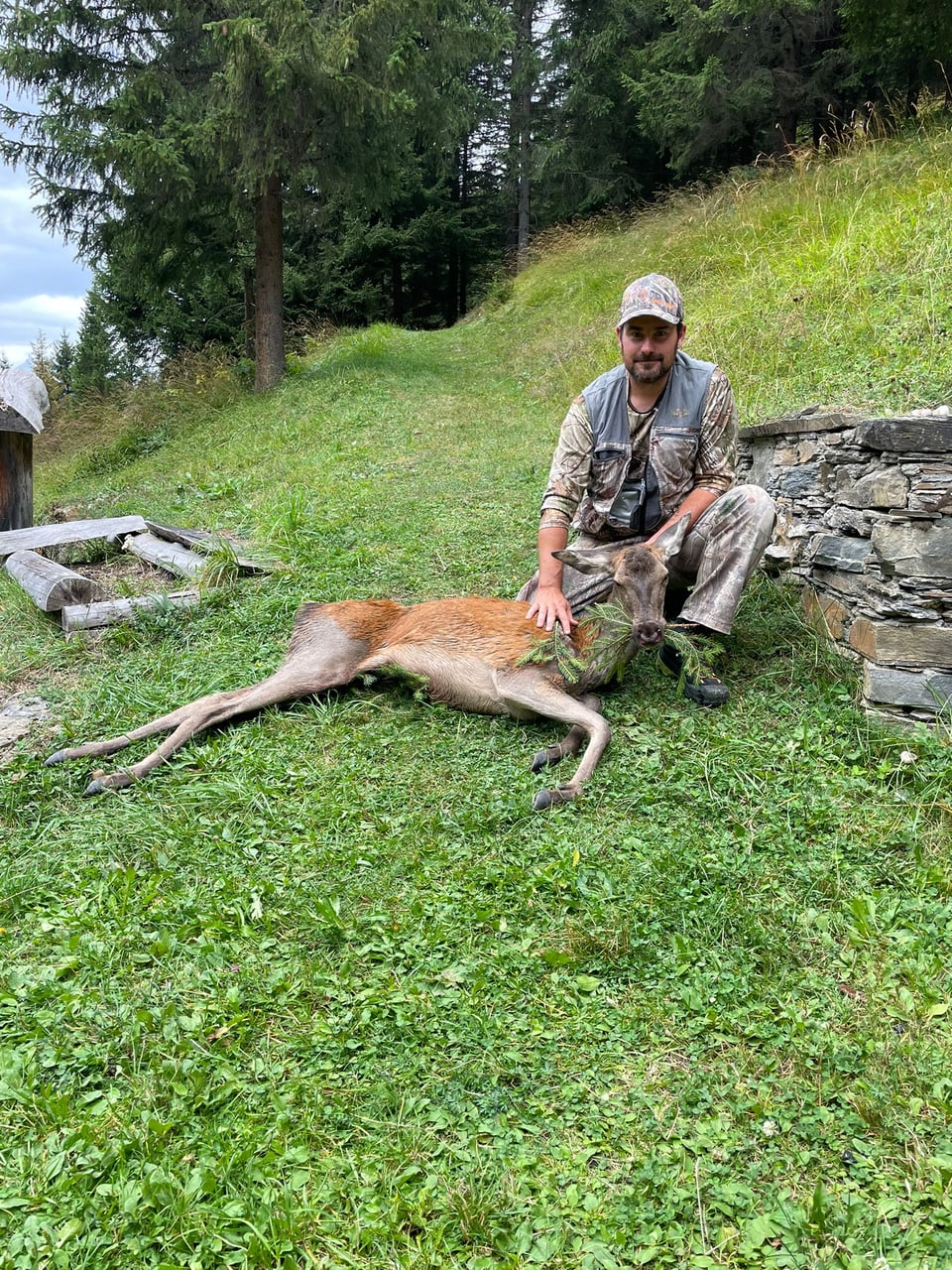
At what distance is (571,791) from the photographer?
3793 mm

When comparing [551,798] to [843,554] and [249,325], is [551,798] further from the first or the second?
[249,325]

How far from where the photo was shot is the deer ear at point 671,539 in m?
4.28

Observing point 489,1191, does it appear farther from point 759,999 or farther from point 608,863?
point 608,863

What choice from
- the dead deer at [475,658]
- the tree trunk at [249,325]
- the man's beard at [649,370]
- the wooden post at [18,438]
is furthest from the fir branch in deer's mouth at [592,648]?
the tree trunk at [249,325]

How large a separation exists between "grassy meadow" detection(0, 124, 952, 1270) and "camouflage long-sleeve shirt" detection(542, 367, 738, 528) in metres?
0.89

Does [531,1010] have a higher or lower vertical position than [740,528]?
lower

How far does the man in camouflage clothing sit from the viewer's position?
14.5ft

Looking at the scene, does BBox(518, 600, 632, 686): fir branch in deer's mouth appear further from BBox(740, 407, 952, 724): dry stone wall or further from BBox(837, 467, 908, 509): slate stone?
BBox(837, 467, 908, 509): slate stone

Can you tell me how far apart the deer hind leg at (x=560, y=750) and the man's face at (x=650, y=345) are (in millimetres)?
1728

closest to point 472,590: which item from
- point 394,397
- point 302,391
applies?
point 394,397

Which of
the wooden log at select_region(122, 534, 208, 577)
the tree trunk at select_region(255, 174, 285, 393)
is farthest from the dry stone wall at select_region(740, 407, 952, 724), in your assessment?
the tree trunk at select_region(255, 174, 285, 393)

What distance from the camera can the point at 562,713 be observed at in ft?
13.9

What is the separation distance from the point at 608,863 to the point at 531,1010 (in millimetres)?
765

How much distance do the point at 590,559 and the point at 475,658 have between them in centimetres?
77
